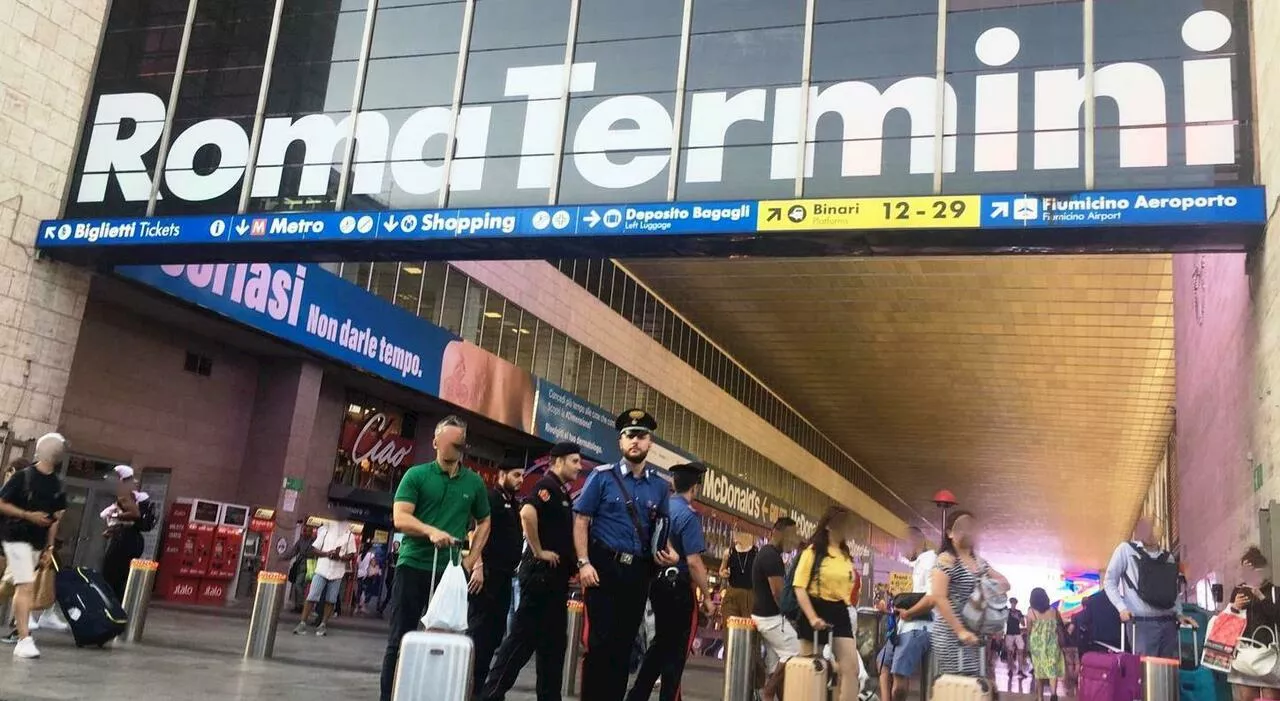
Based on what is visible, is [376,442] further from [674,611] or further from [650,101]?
[674,611]

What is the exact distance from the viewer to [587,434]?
84.4 ft

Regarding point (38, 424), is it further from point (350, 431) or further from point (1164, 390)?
point (1164, 390)

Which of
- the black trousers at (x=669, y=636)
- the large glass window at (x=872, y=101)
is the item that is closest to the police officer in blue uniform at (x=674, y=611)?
the black trousers at (x=669, y=636)

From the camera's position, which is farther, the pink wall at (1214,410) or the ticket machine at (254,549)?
the ticket machine at (254,549)

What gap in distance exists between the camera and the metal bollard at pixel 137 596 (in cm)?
904

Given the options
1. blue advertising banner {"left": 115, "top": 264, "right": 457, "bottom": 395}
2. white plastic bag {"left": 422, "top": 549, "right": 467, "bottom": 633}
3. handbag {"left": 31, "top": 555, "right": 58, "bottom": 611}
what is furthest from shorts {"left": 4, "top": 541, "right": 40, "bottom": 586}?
blue advertising banner {"left": 115, "top": 264, "right": 457, "bottom": 395}

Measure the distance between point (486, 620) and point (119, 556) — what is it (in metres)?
5.68

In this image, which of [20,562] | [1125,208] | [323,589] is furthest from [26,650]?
[1125,208]

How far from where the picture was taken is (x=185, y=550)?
16422mm

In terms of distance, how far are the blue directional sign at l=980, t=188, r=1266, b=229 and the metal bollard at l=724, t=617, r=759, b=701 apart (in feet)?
15.3

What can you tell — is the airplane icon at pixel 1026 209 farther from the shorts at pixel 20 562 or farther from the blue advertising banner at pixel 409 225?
the shorts at pixel 20 562

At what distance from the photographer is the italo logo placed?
998cm

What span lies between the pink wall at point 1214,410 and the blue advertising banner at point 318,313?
1352 cm

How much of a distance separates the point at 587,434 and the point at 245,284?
1133cm
